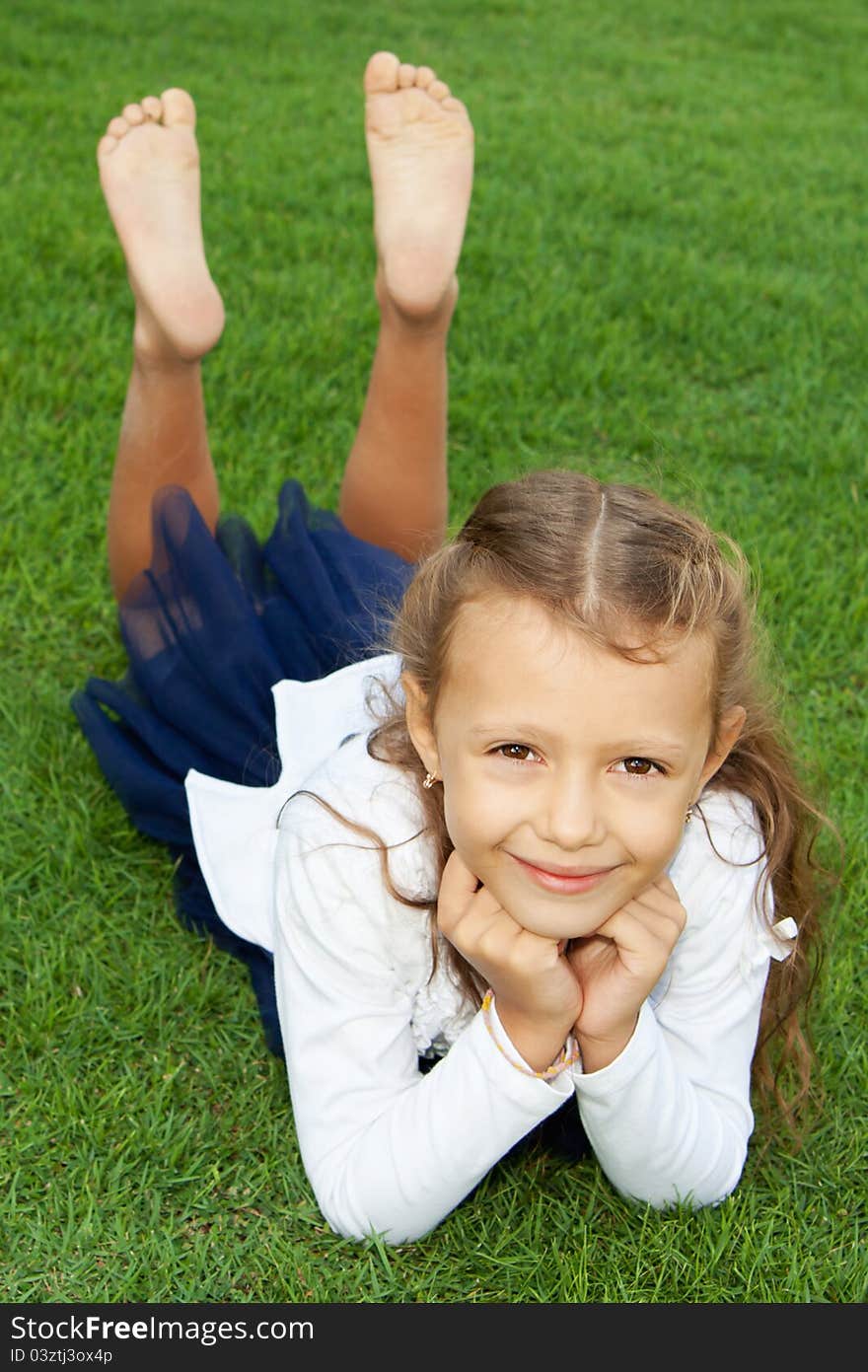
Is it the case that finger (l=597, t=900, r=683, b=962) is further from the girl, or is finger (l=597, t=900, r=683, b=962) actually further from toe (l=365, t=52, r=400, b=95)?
toe (l=365, t=52, r=400, b=95)

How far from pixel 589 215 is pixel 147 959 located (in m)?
3.31

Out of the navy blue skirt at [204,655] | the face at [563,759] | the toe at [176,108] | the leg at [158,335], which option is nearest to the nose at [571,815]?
the face at [563,759]

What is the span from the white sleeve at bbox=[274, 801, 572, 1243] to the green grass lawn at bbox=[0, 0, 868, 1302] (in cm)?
12

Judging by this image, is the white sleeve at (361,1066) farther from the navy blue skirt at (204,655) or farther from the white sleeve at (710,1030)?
the navy blue skirt at (204,655)

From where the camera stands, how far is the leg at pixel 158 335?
2.57 meters

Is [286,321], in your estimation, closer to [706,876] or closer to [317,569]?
[317,569]

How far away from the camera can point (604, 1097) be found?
1.68 meters

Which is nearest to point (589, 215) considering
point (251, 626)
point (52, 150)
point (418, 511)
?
point (52, 150)

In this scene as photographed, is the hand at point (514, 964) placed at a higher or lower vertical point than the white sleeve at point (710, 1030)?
higher

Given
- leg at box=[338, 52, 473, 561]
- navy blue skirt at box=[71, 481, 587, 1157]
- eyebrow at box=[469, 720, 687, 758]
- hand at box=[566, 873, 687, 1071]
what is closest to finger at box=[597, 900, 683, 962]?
hand at box=[566, 873, 687, 1071]

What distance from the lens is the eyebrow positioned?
1494mm

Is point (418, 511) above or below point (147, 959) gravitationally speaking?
above

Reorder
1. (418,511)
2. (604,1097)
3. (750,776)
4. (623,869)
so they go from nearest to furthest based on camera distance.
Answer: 1. (623,869)
2. (604,1097)
3. (750,776)
4. (418,511)

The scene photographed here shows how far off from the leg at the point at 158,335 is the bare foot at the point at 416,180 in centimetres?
33
